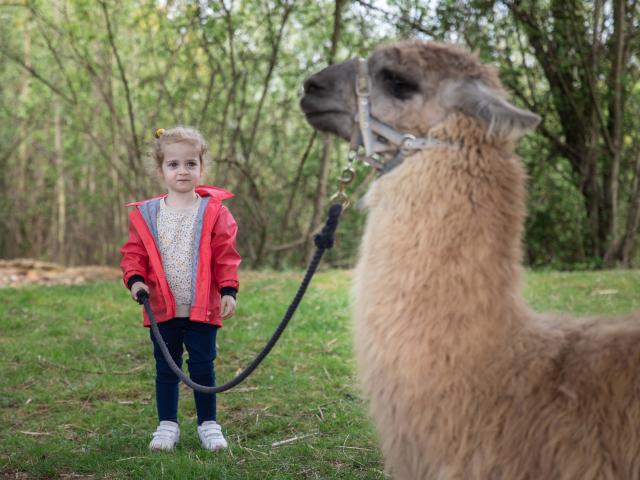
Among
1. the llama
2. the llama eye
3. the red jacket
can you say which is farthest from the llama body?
the red jacket

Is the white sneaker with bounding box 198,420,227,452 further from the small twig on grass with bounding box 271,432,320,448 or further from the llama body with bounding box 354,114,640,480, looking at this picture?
the llama body with bounding box 354,114,640,480

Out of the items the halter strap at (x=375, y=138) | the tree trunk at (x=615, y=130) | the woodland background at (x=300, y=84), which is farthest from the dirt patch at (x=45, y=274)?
the halter strap at (x=375, y=138)

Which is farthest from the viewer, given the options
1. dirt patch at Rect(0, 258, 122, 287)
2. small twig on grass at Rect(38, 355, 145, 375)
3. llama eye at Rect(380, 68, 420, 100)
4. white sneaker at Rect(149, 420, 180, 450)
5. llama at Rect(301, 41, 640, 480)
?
dirt patch at Rect(0, 258, 122, 287)

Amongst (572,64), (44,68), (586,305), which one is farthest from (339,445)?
(44,68)

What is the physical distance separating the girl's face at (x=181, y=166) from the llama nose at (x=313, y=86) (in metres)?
1.02

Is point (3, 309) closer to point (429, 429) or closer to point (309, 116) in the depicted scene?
point (309, 116)

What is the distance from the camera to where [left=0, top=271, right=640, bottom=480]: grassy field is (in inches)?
135

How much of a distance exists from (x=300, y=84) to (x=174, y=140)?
8048mm

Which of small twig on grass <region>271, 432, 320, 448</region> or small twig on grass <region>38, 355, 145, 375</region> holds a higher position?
small twig on grass <region>271, 432, 320, 448</region>

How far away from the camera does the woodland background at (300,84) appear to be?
10500 millimetres

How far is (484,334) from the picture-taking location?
2.16 meters

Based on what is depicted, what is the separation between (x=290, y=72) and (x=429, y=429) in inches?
368

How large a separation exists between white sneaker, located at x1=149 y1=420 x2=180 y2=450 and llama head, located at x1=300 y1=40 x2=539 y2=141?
70.7 inches

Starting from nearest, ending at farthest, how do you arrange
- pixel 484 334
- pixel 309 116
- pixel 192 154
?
1. pixel 484 334
2. pixel 309 116
3. pixel 192 154
